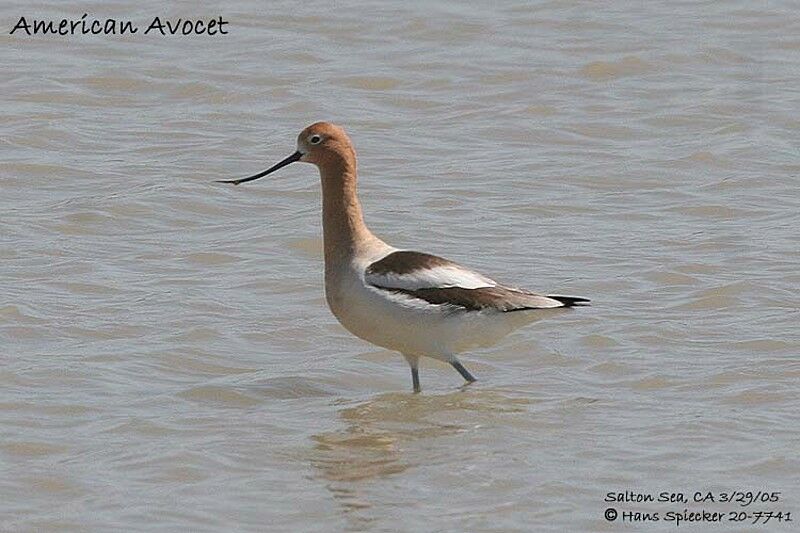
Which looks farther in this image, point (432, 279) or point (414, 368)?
point (414, 368)

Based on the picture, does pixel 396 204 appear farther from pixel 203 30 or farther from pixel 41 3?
pixel 41 3

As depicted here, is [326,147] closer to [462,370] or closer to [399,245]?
[462,370]

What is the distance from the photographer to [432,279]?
26.1 ft

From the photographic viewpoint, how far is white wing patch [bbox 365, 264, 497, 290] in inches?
309

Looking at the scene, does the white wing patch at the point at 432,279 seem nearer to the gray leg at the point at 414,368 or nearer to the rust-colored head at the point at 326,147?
the gray leg at the point at 414,368

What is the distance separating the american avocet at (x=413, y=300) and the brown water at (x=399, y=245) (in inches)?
10.7

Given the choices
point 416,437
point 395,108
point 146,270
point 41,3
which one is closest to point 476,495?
point 416,437

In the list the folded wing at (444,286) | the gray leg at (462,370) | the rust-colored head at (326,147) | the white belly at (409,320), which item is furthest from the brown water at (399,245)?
the rust-colored head at (326,147)

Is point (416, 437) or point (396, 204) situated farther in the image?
point (396, 204)

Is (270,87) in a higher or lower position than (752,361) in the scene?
higher

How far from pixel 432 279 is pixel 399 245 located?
237cm

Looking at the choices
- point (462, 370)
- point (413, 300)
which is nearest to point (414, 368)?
point (462, 370)

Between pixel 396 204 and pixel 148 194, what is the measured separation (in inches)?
57.9

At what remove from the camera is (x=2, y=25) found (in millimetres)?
14422
